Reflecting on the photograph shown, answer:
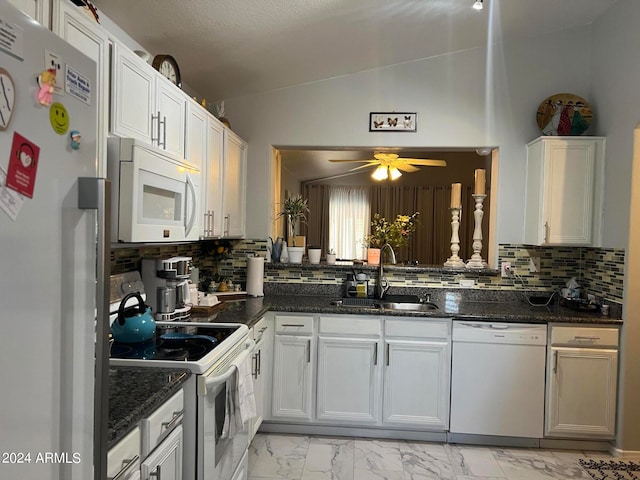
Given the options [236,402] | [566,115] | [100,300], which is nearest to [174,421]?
[236,402]

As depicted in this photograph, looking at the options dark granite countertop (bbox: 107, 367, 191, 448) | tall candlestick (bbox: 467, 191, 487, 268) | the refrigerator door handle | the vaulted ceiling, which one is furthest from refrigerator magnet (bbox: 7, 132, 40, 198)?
tall candlestick (bbox: 467, 191, 487, 268)

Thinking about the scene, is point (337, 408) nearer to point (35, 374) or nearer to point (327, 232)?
point (35, 374)

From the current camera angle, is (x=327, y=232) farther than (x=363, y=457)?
Yes

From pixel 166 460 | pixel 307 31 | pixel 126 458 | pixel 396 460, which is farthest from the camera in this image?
pixel 396 460

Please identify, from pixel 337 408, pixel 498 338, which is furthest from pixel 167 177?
pixel 498 338

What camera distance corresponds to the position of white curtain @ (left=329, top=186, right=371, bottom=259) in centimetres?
830

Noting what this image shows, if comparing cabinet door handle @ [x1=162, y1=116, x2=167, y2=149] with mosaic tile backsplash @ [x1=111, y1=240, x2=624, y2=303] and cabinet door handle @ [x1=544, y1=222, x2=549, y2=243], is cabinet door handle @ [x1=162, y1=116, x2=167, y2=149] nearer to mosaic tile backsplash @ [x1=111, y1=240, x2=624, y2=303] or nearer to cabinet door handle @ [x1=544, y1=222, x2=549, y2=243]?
mosaic tile backsplash @ [x1=111, y1=240, x2=624, y2=303]

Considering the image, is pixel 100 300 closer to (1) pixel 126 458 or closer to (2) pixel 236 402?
(1) pixel 126 458

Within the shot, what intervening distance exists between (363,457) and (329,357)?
2.18ft

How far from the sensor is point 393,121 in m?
3.54

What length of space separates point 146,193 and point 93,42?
0.58m

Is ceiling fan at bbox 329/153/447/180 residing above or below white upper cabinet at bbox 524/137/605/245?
above

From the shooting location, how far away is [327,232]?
27.6 ft

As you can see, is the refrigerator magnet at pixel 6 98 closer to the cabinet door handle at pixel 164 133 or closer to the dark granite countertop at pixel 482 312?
the cabinet door handle at pixel 164 133
